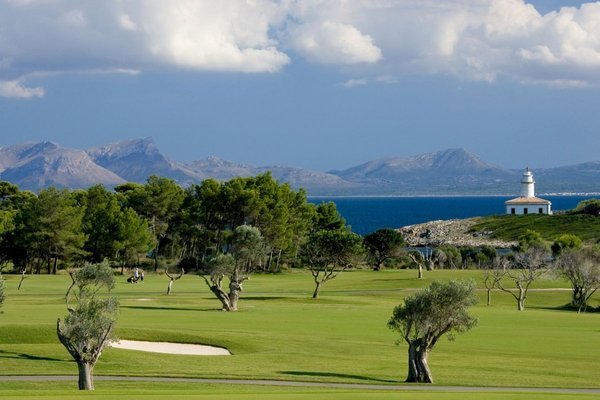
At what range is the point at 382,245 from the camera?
375 feet

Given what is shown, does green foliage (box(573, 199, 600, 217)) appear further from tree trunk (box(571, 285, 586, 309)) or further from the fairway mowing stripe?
the fairway mowing stripe

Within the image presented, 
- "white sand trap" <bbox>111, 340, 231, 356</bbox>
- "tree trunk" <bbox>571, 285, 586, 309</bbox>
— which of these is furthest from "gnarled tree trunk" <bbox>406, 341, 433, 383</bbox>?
"tree trunk" <bbox>571, 285, 586, 309</bbox>

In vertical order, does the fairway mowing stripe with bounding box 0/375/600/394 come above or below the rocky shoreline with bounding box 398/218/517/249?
below

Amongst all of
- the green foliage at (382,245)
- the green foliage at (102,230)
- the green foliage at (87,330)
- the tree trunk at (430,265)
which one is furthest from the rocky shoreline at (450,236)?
the green foliage at (87,330)

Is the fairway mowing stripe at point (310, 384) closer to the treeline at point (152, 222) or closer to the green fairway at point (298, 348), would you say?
the green fairway at point (298, 348)

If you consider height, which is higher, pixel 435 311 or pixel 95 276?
pixel 95 276

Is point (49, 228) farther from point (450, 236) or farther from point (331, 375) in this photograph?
point (450, 236)

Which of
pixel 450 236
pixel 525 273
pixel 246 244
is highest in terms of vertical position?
pixel 450 236

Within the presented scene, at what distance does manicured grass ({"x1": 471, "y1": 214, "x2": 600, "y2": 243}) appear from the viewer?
490ft

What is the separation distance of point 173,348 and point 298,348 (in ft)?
16.7

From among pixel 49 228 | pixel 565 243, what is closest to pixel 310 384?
pixel 49 228

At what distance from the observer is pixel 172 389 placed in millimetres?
29438

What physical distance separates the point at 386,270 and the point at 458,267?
417 inches

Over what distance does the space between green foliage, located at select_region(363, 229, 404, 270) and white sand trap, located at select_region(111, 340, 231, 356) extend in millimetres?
73937
